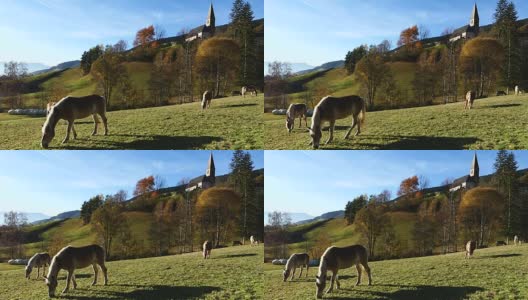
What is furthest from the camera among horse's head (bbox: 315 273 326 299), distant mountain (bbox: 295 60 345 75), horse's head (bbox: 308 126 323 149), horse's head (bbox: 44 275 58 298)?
distant mountain (bbox: 295 60 345 75)

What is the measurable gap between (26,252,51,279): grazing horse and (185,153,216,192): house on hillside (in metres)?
3.61

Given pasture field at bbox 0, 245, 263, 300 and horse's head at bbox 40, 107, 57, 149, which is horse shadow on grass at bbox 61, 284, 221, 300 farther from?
horse's head at bbox 40, 107, 57, 149

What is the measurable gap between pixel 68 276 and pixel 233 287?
3.54m

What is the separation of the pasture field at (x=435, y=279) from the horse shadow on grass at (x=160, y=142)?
11.3ft

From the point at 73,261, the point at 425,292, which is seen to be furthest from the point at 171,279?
the point at 425,292

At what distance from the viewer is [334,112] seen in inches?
432

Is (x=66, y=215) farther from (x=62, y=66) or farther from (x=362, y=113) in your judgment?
(x=362, y=113)

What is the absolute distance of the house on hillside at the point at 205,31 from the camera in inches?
452

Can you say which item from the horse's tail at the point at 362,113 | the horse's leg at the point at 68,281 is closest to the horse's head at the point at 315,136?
the horse's tail at the point at 362,113

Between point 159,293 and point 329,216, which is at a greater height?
point 329,216

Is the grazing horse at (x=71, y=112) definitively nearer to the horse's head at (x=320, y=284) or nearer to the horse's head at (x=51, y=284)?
the horse's head at (x=51, y=284)

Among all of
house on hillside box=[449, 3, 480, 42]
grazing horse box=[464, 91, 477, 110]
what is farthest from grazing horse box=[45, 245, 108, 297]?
house on hillside box=[449, 3, 480, 42]

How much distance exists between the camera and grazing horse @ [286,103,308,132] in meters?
11.3

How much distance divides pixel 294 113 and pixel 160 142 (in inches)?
134
